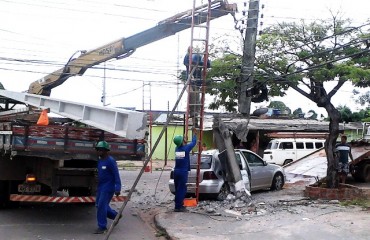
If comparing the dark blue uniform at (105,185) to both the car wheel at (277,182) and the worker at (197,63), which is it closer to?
the worker at (197,63)

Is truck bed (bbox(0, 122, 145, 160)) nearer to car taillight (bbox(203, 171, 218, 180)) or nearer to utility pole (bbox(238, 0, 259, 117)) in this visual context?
car taillight (bbox(203, 171, 218, 180))

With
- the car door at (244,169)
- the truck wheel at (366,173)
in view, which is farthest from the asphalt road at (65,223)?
the truck wheel at (366,173)

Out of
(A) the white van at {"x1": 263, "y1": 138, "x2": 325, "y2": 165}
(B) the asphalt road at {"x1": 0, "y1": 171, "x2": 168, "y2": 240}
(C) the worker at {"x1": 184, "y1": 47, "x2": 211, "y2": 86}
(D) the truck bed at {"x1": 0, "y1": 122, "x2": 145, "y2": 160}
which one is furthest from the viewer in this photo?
(A) the white van at {"x1": 263, "y1": 138, "x2": 325, "y2": 165}

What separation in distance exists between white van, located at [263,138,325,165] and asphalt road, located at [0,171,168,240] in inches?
667

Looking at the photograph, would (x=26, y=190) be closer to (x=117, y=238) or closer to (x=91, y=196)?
(x=91, y=196)

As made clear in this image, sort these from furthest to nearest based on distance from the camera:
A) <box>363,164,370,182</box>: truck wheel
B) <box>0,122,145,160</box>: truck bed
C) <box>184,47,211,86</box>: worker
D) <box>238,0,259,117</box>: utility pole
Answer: <box>363,164,370,182</box>: truck wheel < <box>238,0,259,117</box>: utility pole < <box>184,47,211,86</box>: worker < <box>0,122,145,160</box>: truck bed

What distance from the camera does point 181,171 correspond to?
417 inches

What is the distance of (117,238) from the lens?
331 inches

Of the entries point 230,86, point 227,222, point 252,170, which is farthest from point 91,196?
point 230,86

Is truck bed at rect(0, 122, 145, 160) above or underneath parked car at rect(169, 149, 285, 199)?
above

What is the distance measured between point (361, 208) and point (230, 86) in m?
8.07

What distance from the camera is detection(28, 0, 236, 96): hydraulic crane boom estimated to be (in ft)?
42.9

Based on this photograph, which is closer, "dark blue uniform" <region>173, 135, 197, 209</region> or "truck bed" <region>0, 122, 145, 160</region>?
"truck bed" <region>0, 122, 145, 160</region>

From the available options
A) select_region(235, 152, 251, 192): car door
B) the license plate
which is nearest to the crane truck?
the license plate
